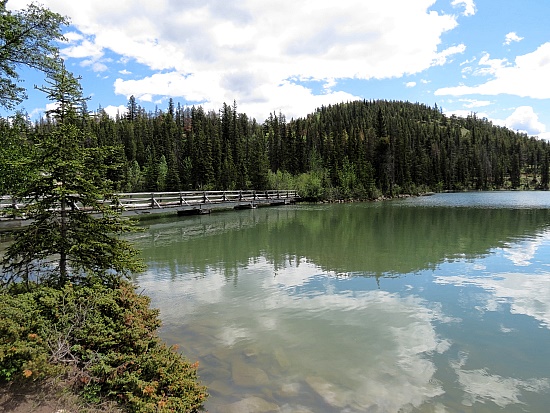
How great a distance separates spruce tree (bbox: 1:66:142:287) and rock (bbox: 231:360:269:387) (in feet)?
8.98

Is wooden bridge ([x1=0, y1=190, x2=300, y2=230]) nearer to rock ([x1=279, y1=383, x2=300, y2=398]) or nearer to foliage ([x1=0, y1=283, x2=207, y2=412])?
foliage ([x1=0, y1=283, x2=207, y2=412])

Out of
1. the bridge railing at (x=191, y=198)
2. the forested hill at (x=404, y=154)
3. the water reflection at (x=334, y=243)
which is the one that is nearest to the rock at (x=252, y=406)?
the water reflection at (x=334, y=243)

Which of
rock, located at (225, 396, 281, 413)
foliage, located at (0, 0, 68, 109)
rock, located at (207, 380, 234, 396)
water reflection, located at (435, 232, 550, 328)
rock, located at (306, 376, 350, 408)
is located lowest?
water reflection, located at (435, 232, 550, 328)

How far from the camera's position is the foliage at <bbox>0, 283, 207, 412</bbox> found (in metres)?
4.27

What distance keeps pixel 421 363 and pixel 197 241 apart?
1520 centimetres

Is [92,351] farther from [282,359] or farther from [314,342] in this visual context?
[314,342]

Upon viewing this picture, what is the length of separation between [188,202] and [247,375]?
2988 cm

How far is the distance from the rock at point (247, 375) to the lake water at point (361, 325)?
0.10 feet

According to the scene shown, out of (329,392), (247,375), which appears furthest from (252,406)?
(329,392)

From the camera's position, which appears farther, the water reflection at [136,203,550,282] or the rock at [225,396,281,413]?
the water reflection at [136,203,550,282]

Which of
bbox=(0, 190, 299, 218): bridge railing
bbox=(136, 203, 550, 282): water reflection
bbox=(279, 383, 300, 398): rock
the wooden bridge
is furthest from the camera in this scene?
bbox=(0, 190, 299, 218): bridge railing

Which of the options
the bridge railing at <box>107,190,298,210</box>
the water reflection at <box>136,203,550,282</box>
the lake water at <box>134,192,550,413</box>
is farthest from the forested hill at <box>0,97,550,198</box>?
the lake water at <box>134,192,550,413</box>

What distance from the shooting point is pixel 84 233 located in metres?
7.00

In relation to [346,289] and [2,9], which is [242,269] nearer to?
[346,289]
